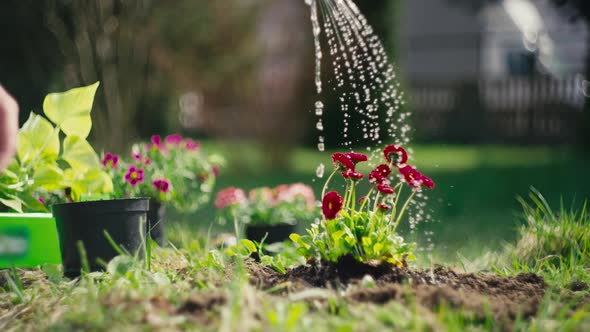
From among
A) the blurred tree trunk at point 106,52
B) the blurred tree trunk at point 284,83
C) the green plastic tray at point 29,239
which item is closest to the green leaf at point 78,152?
the green plastic tray at point 29,239

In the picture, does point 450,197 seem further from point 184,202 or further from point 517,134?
point 517,134

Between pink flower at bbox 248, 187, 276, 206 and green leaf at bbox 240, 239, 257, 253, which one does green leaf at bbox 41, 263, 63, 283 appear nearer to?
green leaf at bbox 240, 239, 257, 253

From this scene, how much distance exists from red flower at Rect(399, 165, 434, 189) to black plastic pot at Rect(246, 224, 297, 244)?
131 cm

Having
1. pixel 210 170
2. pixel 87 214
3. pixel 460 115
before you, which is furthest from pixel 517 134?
pixel 87 214

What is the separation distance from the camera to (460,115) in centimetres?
1234

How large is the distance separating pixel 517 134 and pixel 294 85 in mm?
4550

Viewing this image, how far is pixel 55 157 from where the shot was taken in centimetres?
295

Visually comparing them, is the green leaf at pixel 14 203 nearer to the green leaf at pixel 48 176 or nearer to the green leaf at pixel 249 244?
the green leaf at pixel 48 176

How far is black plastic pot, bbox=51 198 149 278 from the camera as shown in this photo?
2.49m

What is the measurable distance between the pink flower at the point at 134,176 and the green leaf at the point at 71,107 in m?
0.48

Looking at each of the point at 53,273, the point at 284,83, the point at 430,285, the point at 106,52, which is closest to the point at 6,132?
the point at 53,273

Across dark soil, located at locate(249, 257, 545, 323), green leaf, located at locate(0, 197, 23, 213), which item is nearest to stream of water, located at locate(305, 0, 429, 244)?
dark soil, located at locate(249, 257, 545, 323)

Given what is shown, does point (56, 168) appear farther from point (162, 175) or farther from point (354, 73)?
point (354, 73)

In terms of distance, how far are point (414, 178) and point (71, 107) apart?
1.46 m
